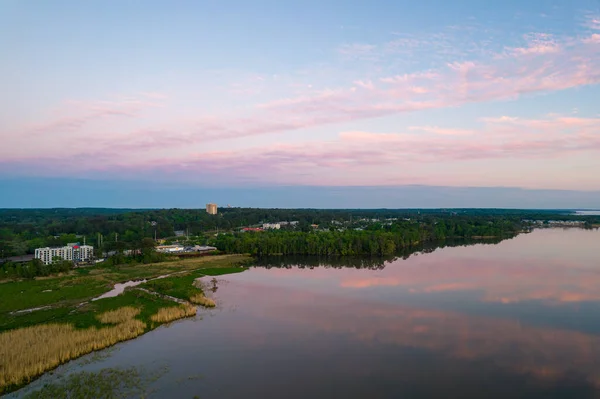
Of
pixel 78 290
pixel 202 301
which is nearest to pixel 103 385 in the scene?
pixel 202 301

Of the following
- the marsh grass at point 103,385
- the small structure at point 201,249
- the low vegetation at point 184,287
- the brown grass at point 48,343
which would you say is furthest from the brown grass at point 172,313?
the small structure at point 201,249

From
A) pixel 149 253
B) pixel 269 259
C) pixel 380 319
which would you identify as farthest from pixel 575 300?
pixel 149 253

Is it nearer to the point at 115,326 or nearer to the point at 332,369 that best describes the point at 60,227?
the point at 115,326

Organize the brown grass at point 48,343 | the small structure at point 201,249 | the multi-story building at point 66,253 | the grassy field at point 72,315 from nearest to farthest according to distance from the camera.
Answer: the brown grass at point 48,343 < the grassy field at point 72,315 < the multi-story building at point 66,253 < the small structure at point 201,249

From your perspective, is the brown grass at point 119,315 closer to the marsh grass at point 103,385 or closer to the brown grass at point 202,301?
the brown grass at point 202,301

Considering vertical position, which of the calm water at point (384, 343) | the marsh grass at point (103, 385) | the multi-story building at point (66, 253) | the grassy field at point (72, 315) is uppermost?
the multi-story building at point (66, 253)

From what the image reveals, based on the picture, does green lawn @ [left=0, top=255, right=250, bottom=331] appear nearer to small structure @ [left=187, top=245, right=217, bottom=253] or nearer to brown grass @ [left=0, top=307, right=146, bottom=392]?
brown grass @ [left=0, top=307, right=146, bottom=392]
